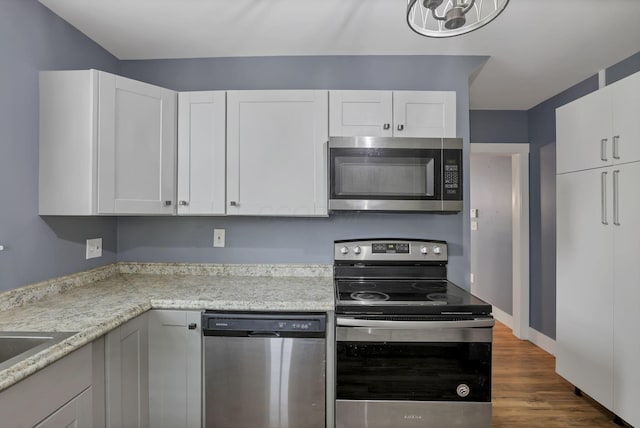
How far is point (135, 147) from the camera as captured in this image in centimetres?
177

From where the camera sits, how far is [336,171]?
1819mm

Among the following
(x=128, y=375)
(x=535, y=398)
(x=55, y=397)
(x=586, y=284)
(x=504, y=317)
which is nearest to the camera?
(x=55, y=397)

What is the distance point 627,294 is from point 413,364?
1330 mm

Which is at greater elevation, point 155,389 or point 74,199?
point 74,199

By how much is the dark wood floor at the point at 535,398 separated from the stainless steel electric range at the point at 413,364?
780 mm

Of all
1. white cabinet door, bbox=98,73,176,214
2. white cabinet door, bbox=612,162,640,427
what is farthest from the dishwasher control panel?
white cabinet door, bbox=612,162,640,427

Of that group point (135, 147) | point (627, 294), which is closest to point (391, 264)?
point (627, 294)

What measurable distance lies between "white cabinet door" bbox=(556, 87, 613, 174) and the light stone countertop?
1.80 m

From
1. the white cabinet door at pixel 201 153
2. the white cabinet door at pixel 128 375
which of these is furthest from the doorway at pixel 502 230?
the white cabinet door at pixel 128 375

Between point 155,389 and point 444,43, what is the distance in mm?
2531

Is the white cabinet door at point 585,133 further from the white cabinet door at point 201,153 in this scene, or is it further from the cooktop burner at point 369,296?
the white cabinet door at point 201,153

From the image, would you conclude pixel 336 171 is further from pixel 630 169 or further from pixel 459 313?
pixel 630 169

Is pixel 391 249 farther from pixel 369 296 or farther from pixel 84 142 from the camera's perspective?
pixel 84 142

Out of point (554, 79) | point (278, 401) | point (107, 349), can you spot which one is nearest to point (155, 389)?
point (107, 349)
